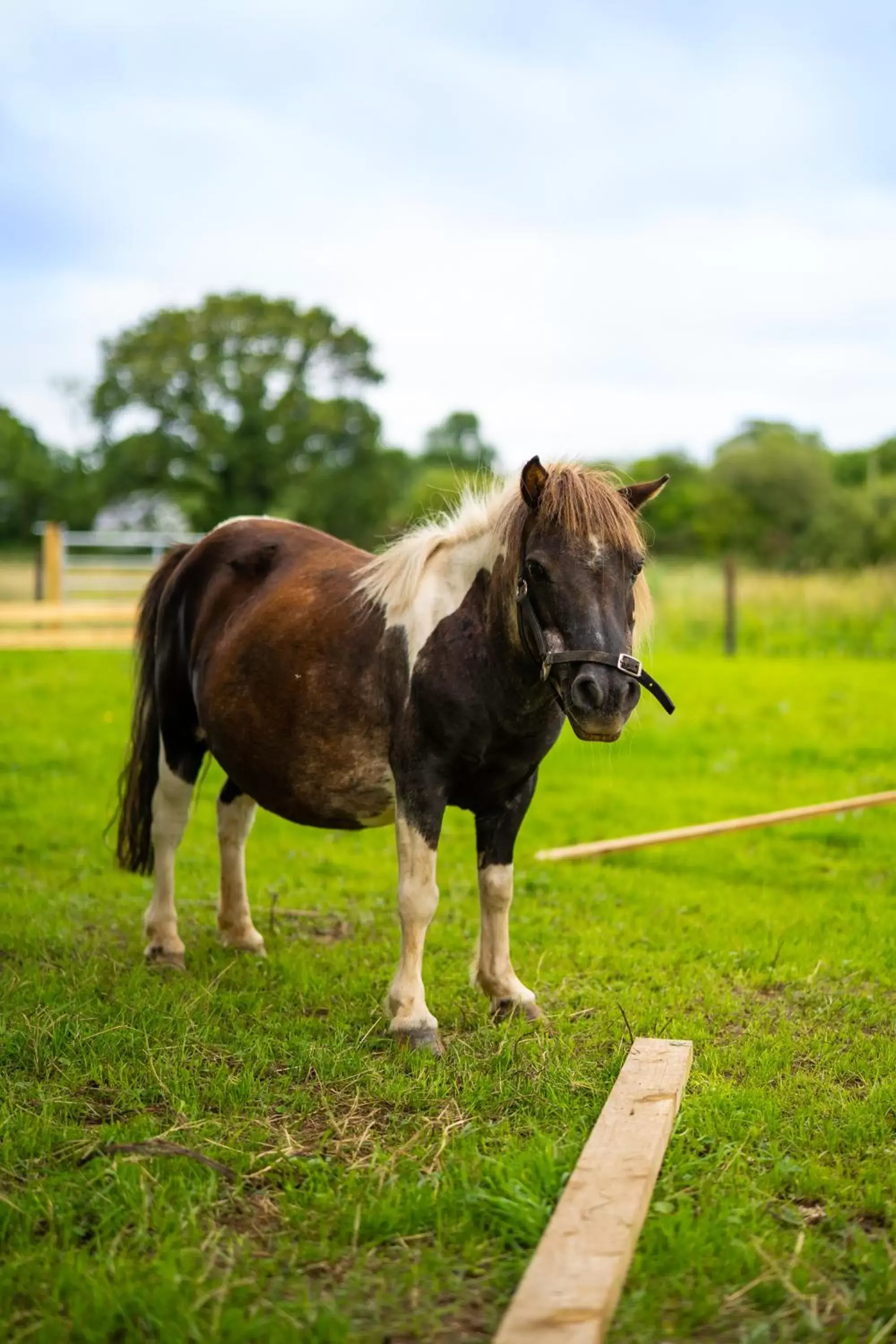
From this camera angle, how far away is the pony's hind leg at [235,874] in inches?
216

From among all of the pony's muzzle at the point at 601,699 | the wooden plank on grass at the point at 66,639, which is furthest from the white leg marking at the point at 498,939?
the wooden plank on grass at the point at 66,639

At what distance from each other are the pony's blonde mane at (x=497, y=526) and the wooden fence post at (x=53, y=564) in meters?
15.1

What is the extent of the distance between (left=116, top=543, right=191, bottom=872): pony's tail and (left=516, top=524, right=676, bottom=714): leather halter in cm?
235

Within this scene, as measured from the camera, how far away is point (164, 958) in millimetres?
5223

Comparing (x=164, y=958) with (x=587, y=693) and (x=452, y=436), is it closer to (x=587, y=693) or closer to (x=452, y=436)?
(x=587, y=693)

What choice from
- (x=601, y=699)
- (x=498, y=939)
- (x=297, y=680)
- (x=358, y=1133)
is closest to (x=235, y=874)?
(x=297, y=680)

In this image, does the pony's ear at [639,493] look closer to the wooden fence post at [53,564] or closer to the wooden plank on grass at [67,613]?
the wooden plank on grass at [67,613]

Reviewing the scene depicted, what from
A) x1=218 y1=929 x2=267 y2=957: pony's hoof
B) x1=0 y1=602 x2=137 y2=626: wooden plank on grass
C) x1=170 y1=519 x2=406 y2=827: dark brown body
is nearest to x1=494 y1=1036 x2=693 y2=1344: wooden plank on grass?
x1=170 y1=519 x2=406 y2=827: dark brown body

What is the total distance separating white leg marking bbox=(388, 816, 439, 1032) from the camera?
4160 mm

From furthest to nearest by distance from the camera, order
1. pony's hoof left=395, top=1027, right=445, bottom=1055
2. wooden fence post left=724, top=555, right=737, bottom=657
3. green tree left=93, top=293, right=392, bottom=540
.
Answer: green tree left=93, top=293, right=392, bottom=540 → wooden fence post left=724, top=555, right=737, bottom=657 → pony's hoof left=395, top=1027, right=445, bottom=1055

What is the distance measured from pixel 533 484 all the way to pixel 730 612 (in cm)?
1480

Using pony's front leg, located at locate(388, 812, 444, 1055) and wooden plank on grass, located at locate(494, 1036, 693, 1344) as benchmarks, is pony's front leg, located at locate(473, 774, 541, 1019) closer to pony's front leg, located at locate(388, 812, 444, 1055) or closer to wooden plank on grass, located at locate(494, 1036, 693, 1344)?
pony's front leg, located at locate(388, 812, 444, 1055)

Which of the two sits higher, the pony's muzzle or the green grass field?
the pony's muzzle

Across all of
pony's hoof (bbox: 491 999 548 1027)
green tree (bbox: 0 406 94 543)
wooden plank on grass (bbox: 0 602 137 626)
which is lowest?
pony's hoof (bbox: 491 999 548 1027)
